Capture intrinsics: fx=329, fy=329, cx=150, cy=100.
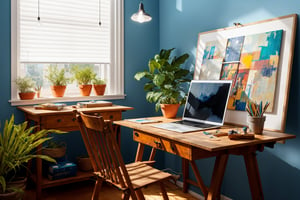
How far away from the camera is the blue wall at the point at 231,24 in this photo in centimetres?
236

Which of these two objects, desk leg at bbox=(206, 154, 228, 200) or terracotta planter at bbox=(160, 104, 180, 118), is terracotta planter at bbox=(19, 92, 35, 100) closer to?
terracotta planter at bbox=(160, 104, 180, 118)

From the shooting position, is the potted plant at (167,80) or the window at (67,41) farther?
the window at (67,41)

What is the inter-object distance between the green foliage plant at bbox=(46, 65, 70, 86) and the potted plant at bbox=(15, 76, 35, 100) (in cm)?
22

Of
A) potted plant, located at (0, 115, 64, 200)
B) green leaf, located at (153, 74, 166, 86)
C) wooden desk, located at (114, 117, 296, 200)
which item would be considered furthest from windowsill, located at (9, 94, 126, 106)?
wooden desk, located at (114, 117, 296, 200)

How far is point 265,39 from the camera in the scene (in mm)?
2430

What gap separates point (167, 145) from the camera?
226cm

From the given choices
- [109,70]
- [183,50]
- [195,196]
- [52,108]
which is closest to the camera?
[52,108]

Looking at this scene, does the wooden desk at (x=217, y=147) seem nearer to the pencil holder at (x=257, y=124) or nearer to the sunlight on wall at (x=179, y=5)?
the pencil holder at (x=257, y=124)

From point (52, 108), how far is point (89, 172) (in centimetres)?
74

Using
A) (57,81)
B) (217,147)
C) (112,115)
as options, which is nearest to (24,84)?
(57,81)

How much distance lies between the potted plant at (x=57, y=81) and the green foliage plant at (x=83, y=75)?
14cm

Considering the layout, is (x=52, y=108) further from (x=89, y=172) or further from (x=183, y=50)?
(x=183, y=50)

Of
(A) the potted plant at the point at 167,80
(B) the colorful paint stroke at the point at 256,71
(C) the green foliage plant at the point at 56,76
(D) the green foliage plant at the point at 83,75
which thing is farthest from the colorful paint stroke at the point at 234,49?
(C) the green foliage plant at the point at 56,76

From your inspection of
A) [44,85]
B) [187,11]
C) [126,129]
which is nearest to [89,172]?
A: [126,129]
